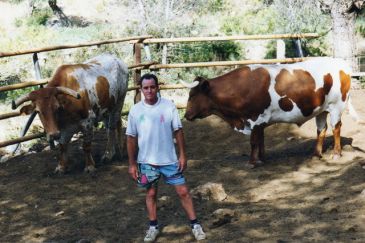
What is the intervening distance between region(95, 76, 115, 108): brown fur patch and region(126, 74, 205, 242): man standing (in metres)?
2.91

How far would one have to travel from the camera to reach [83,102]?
715 cm

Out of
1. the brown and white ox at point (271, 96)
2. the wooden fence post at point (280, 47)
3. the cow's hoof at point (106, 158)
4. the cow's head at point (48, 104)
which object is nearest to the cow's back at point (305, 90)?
the brown and white ox at point (271, 96)

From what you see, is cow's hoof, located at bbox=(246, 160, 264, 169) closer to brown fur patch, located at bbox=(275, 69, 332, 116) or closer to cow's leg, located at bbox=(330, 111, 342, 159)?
brown fur patch, located at bbox=(275, 69, 332, 116)

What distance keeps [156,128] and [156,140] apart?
98 mm

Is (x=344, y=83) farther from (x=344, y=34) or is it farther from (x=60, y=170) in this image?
(x=344, y=34)

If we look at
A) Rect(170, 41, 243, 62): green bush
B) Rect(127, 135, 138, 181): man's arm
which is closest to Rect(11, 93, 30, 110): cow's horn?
Rect(127, 135, 138, 181): man's arm

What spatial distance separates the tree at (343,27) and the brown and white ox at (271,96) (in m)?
4.11

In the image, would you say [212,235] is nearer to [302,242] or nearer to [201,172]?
[302,242]

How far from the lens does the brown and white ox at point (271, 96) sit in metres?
6.94

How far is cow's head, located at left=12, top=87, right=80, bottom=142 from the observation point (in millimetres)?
6582

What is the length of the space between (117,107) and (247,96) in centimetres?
215

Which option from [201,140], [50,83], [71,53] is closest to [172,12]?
[71,53]

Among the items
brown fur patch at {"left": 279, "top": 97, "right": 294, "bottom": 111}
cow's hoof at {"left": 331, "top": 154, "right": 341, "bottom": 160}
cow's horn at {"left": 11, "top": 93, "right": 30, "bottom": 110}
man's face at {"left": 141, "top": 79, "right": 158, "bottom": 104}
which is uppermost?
man's face at {"left": 141, "top": 79, "right": 158, "bottom": 104}

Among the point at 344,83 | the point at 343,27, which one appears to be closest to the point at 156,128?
the point at 344,83
